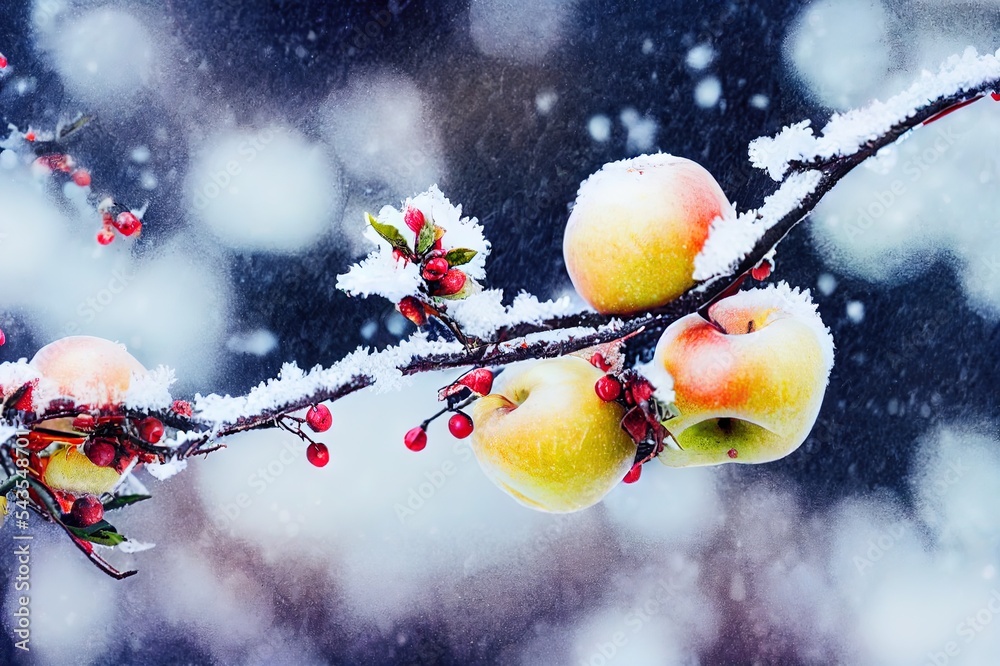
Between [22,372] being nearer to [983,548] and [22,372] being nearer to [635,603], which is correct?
[635,603]

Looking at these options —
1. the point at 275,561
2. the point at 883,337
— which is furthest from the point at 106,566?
the point at 883,337

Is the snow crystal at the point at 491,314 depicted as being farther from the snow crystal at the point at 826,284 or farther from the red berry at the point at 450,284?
the snow crystal at the point at 826,284

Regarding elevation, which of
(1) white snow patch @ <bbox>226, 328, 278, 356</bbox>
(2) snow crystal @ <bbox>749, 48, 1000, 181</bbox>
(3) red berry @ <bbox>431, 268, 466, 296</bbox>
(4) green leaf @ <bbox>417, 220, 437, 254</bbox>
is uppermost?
(1) white snow patch @ <bbox>226, 328, 278, 356</bbox>

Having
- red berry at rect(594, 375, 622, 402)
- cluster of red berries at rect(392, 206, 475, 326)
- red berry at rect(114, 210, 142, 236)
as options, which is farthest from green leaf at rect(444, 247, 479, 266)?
red berry at rect(114, 210, 142, 236)

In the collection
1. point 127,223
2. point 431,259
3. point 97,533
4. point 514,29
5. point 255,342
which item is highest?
point 514,29

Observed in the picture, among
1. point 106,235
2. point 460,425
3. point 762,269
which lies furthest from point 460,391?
point 106,235

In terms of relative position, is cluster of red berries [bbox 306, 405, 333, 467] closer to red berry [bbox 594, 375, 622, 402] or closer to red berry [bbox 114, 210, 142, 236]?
red berry [bbox 594, 375, 622, 402]

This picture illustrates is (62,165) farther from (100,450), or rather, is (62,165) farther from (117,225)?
(100,450)
